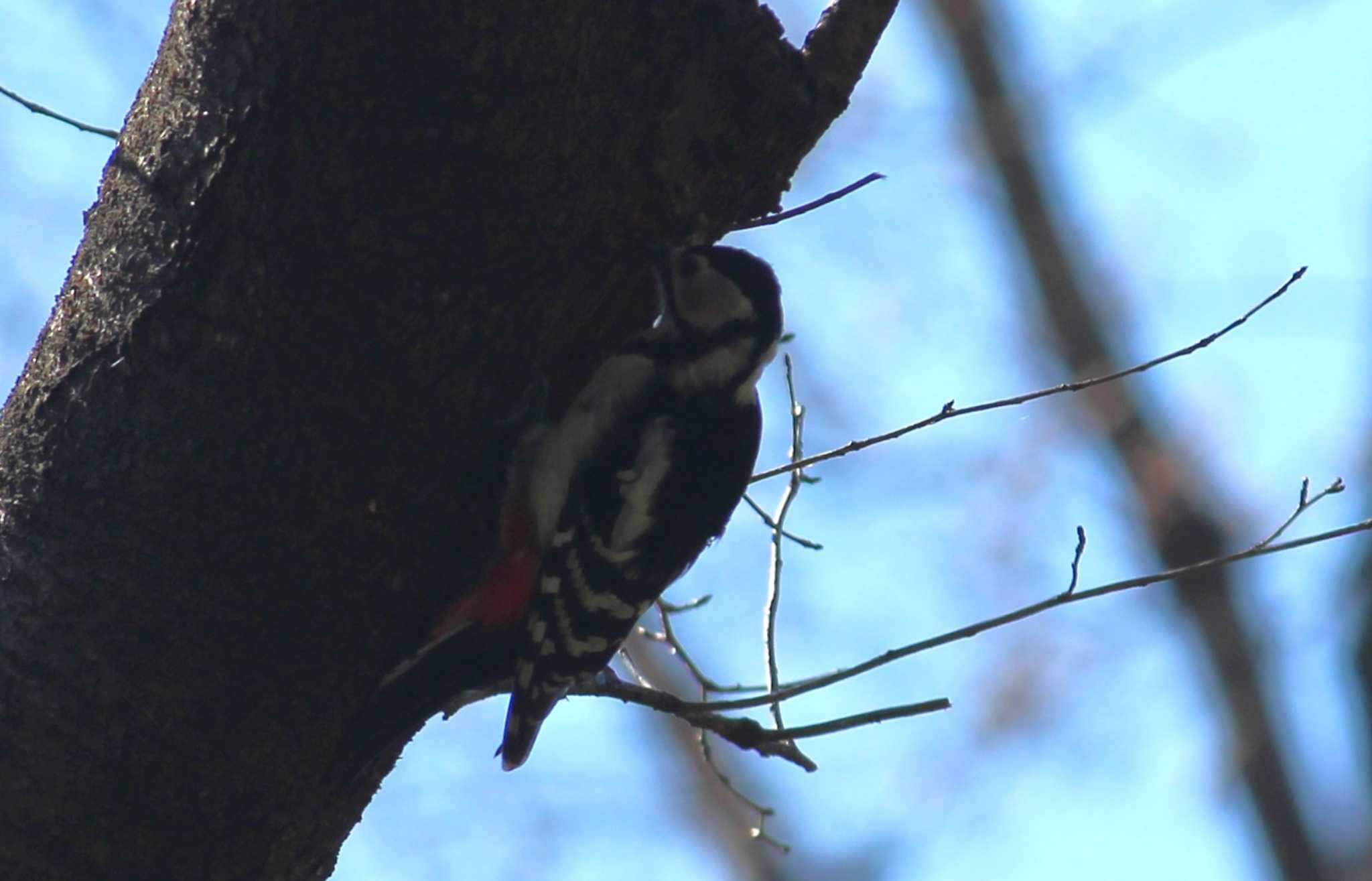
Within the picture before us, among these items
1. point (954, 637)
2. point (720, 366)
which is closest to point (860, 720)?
point (954, 637)

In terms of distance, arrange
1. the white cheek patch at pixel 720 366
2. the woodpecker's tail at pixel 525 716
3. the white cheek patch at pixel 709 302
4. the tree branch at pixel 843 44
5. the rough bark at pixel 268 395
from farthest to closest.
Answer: the white cheek patch at pixel 720 366, the white cheek patch at pixel 709 302, the woodpecker's tail at pixel 525 716, the tree branch at pixel 843 44, the rough bark at pixel 268 395

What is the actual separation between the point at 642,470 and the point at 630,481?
0.14ft

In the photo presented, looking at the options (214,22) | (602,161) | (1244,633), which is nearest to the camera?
(214,22)

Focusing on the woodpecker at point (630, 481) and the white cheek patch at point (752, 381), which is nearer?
the woodpecker at point (630, 481)

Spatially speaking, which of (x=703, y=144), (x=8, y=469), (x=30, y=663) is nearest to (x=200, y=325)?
(x=8, y=469)

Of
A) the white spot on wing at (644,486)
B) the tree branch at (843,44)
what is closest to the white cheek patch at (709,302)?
the white spot on wing at (644,486)

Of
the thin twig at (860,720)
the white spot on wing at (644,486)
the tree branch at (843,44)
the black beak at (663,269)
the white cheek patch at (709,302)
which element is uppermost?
the tree branch at (843,44)

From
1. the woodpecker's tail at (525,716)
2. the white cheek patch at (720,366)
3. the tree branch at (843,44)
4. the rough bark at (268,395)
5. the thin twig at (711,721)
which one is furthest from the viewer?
the white cheek patch at (720,366)

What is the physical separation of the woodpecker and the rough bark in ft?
1.81

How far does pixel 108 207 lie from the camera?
7.92 ft

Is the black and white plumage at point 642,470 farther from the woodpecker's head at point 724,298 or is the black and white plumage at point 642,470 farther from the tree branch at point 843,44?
the tree branch at point 843,44

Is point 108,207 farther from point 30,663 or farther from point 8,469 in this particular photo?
point 30,663

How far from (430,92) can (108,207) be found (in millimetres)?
582

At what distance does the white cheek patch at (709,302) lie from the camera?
3387mm
